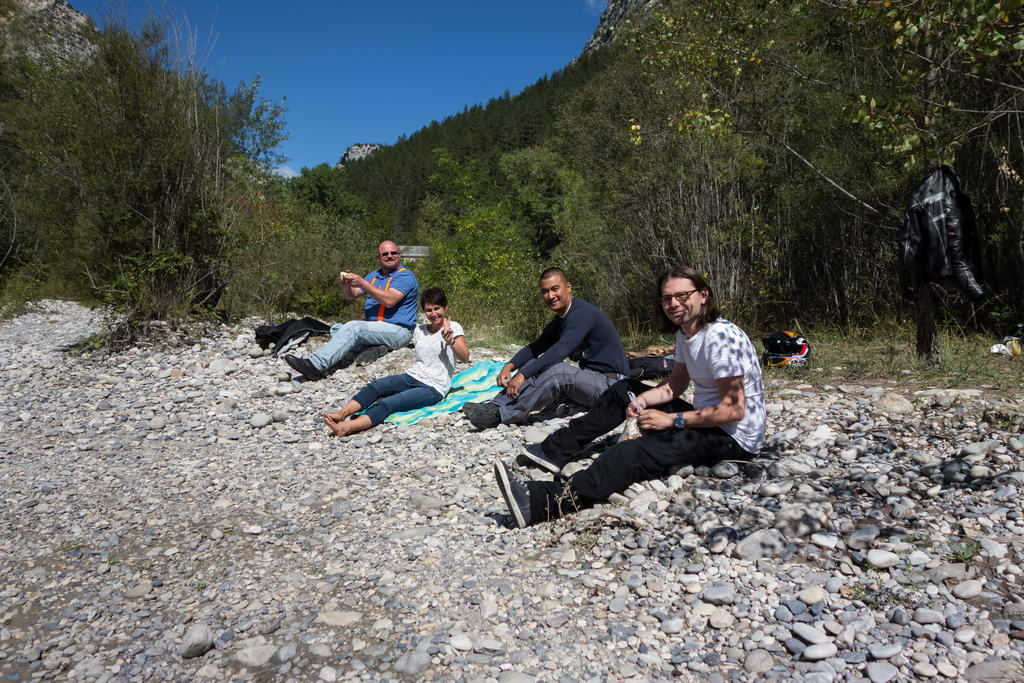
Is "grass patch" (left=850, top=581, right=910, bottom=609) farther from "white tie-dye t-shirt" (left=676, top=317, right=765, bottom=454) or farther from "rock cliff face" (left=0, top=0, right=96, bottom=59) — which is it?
"rock cliff face" (left=0, top=0, right=96, bottom=59)

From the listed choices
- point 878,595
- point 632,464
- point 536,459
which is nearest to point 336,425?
point 536,459

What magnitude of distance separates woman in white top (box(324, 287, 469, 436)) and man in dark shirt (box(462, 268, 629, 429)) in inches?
28.6

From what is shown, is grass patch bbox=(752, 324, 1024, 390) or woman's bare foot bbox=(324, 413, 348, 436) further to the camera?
grass patch bbox=(752, 324, 1024, 390)

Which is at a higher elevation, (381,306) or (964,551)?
(381,306)

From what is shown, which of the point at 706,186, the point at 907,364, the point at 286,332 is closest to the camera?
the point at 907,364

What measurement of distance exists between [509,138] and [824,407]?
2392 inches

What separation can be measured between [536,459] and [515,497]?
0.72 metres

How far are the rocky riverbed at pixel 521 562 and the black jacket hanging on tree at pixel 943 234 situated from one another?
1.54 meters

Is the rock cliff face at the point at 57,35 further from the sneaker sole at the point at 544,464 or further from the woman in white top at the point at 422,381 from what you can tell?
the sneaker sole at the point at 544,464

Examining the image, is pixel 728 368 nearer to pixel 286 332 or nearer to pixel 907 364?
pixel 907 364

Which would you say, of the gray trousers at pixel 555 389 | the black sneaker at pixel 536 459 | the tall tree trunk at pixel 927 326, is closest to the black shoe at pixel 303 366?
the gray trousers at pixel 555 389

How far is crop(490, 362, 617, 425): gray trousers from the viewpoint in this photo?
542 cm

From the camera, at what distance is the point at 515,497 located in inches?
149

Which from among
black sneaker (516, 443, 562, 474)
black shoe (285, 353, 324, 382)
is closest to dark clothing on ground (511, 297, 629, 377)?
black sneaker (516, 443, 562, 474)
